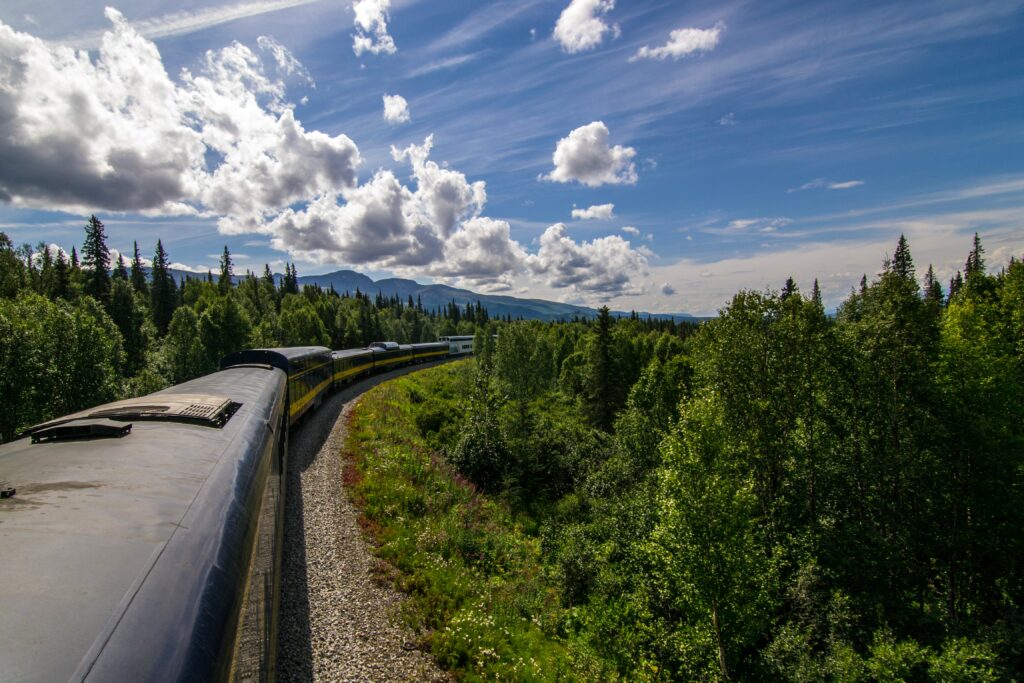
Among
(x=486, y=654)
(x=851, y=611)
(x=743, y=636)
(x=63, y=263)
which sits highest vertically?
(x=63, y=263)

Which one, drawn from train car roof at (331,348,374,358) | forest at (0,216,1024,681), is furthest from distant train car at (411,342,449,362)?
forest at (0,216,1024,681)

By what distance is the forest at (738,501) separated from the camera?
46.6 feet

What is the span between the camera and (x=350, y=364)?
41406 mm

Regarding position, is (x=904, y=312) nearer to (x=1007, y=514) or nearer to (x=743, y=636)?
(x=1007, y=514)

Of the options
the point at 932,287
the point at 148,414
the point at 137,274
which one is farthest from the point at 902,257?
the point at 137,274

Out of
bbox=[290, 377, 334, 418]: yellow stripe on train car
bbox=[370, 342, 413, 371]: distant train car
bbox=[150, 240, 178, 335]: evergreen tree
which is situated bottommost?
bbox=[290, 377, 334, 418]: yellow stripe on train car

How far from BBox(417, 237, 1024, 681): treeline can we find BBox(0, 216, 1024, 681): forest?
0.10 metres

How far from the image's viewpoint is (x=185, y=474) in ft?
19.3

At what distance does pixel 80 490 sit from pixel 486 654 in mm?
8807

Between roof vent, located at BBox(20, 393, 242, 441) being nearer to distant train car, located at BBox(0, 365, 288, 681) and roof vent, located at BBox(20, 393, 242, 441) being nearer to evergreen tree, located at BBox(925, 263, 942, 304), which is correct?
distant train car, located at BBox(0, 365, 288, 681)

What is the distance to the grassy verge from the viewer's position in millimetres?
10711

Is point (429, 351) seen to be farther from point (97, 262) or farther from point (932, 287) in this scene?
point (932, 287)

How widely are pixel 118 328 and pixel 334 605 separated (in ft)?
203

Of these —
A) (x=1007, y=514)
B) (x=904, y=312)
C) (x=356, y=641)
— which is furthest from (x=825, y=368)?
(x=356, y=641)
